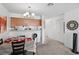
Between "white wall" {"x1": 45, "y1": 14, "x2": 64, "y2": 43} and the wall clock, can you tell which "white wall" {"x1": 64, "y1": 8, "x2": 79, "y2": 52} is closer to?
the wall clock

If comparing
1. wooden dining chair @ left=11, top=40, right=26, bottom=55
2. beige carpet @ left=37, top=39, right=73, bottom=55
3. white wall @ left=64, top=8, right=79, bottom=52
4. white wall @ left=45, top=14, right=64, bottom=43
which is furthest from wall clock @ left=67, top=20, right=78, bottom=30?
wooden dining chair @ left=11, top=40, right=26, bottom=55

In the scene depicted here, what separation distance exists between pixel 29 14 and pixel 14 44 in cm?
123

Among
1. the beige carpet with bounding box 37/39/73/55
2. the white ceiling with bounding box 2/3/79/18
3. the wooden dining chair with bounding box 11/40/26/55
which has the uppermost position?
the white ceiling with bounding box 2/3/79/18

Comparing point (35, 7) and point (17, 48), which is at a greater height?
point (35, 7)

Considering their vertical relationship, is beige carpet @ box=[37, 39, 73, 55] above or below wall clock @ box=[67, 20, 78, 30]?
below

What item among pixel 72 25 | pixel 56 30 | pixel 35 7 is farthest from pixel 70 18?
pixel 35 7

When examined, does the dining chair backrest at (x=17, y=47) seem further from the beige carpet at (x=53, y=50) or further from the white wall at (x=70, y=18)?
the white wall at (x=70, y=18)

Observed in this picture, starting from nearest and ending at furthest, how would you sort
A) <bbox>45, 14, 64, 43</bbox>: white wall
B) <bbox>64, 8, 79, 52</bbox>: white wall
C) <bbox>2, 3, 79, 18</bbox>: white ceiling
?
1. <bbox>2, 3, 79, 18</bbox>: white ceiling
2. <bbox>64, 8, 79, 52</bbox>: white wall
3. <bbox>45, 14, 64, 43</bbox>: white wall

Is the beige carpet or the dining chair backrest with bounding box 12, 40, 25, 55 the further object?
the beige carpet

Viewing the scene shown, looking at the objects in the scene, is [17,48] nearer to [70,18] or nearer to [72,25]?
[72,25]

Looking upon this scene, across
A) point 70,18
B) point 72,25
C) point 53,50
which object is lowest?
point 53,50

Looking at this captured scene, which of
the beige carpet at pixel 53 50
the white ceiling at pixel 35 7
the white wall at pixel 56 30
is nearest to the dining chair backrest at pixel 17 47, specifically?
the beige carpet at pixel 53 50

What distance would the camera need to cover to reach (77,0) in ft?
3.44
